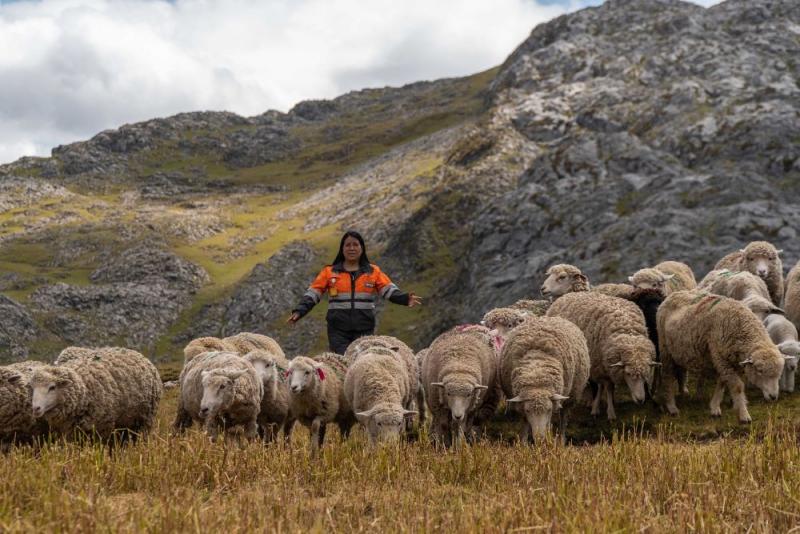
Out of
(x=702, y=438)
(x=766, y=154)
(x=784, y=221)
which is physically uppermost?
(x=766, y=154)

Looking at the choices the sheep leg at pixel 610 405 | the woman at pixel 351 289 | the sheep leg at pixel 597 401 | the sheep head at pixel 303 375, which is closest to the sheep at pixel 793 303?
the sheep leg at pixel 597 401

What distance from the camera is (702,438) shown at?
1064 cm

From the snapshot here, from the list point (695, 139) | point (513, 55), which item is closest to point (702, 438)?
point (695, 139)

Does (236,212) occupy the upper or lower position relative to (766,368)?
upper

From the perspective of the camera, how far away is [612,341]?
12.0 m

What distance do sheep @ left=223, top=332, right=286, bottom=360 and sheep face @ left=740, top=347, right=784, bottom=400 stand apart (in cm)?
958

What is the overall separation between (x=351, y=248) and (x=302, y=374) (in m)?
2.98

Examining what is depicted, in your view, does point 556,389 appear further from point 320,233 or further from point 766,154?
point 320,233

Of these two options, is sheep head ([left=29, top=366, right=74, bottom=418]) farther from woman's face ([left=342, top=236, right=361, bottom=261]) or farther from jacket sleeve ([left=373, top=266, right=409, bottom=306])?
jacket sleeve ([left=373, top=266, right=409, bottom=306])

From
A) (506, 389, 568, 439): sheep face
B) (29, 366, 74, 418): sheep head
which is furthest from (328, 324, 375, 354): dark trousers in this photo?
(29, 366, 74, 418): sheep head

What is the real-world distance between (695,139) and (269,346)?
57.1 metres

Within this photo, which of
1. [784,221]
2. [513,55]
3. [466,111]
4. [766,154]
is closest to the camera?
[784,221]

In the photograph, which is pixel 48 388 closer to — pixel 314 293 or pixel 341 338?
pixel 314 293

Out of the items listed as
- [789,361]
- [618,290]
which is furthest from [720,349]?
[618,290]
